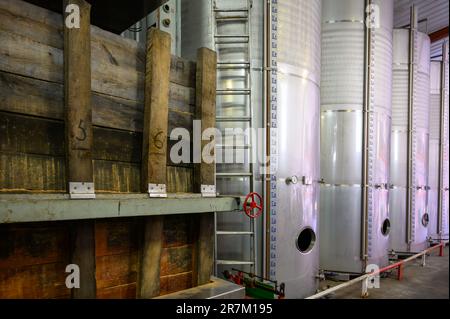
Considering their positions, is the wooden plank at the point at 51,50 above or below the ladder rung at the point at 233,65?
below

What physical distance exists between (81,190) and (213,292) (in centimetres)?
121

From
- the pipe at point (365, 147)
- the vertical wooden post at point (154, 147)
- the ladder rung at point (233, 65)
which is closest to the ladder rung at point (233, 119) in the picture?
the ladder rung at point (233, 65)

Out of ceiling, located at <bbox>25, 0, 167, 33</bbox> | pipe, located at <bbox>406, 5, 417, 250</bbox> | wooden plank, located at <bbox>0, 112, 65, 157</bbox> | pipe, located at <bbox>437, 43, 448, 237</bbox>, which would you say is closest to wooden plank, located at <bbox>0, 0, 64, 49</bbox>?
wooden plank, located at <bbox>0, 112, 65, 157</bbox>

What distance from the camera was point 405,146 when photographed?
8727mm

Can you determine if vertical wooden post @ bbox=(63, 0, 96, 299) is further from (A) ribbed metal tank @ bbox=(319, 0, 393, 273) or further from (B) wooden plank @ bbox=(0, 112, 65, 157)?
(A) ribbed metal tank @ bbox=(319, 0, 393, 273)

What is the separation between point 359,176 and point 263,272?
3375 millimetres

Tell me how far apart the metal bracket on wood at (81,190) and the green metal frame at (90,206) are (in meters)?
0.04

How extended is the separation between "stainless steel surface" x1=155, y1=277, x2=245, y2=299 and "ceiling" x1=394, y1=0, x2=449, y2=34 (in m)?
11.0

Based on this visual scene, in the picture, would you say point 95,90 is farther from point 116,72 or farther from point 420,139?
point 420,139

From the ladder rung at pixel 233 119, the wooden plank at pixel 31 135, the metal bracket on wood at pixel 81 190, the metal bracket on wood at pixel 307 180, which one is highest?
the ladder rung at pixel 233 119

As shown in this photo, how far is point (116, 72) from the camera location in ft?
6.52

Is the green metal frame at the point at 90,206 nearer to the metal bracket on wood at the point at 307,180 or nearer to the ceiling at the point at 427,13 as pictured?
the metal bracket on wood at the point at 307,180

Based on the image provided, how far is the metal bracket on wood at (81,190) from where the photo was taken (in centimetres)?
167

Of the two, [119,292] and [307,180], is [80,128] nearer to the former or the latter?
[119,292]
